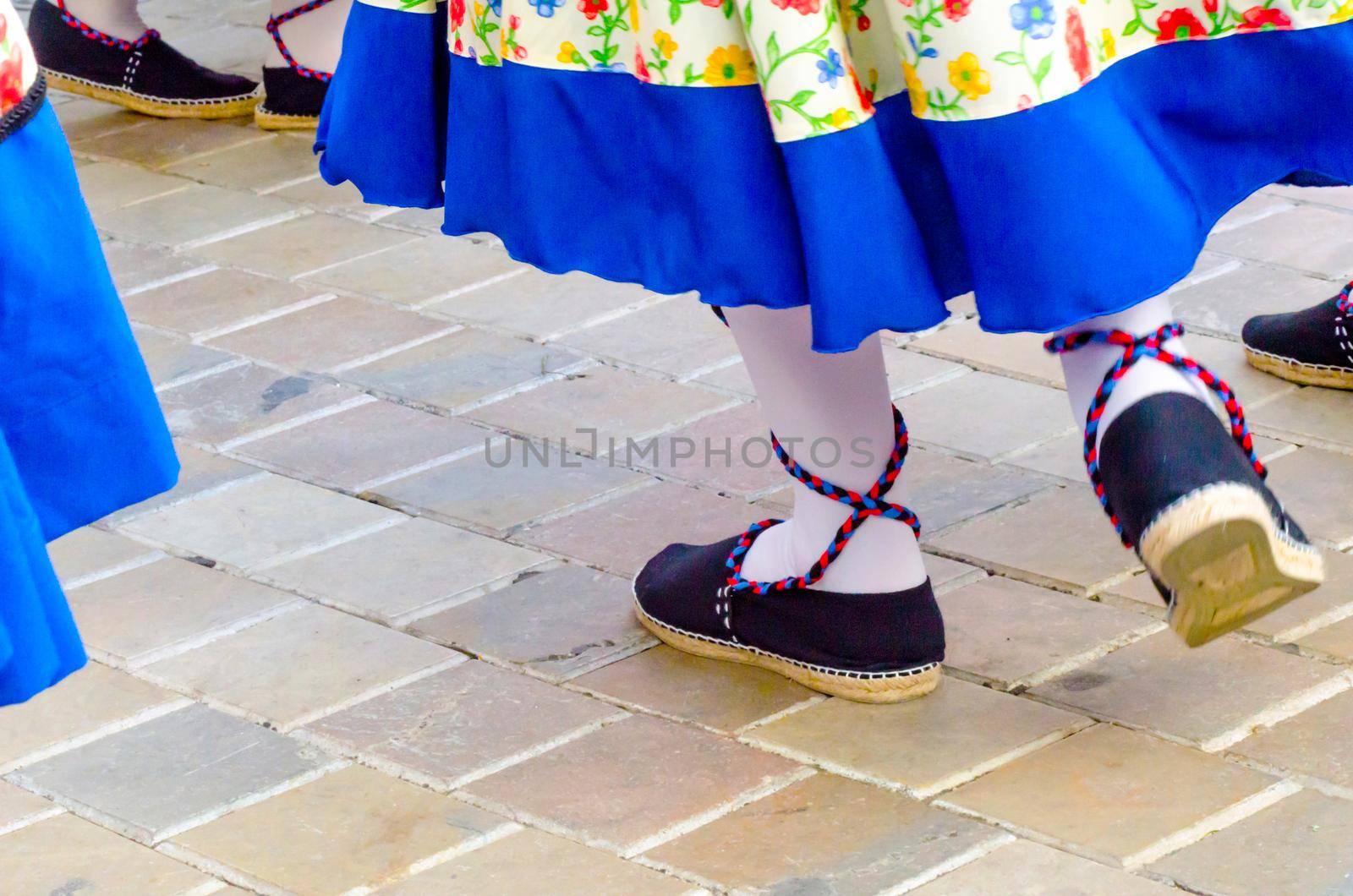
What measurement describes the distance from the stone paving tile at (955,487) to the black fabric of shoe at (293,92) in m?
1.76

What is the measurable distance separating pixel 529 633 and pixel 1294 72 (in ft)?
2.94

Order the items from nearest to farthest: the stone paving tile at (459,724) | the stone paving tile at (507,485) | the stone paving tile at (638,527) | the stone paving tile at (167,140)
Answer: the stone paving tile at (459,724)
the stone paving tile at (638,527)
the stone paving tile at (507,485)
the stone paving tile at (167,140)

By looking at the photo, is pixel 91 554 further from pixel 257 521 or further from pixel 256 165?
pixel 256 165

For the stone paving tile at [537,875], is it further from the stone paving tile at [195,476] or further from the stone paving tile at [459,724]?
the stone paving tile at [195,476]

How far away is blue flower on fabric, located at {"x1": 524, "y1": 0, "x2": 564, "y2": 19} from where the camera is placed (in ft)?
4.31

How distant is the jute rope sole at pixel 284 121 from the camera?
133 inches

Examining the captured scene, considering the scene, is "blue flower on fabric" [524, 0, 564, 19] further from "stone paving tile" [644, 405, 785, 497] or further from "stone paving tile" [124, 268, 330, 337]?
"stone paving tile" [124, 268, 330, 337]

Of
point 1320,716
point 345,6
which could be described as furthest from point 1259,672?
point 345,6

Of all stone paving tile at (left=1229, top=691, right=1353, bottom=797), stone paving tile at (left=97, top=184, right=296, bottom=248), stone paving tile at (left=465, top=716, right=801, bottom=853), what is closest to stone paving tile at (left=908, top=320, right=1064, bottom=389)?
stone paving tile at (left=1229, top=691, right=1353, bottom=797)

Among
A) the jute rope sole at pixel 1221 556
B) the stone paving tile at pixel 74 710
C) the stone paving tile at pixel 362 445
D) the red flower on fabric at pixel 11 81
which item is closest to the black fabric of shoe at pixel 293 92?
the stone paving tile at pixel 362 445

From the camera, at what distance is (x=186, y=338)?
253 cm

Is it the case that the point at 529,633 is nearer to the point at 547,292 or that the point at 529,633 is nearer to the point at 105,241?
the point at 547,292

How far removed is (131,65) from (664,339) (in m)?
1.58

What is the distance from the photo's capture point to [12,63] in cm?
107
